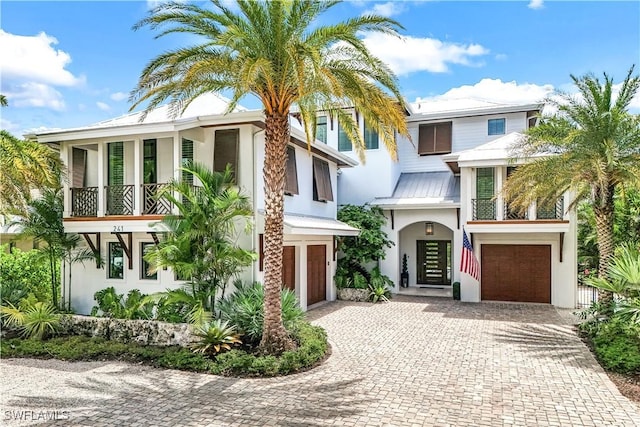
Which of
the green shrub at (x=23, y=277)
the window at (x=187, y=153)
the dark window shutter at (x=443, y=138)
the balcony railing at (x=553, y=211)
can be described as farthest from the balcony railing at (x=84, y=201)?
the dark window shutter at (x=443, y=138)

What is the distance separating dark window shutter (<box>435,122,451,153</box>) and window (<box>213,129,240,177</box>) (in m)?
13.2

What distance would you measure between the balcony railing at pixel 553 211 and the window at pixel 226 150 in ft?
38.4

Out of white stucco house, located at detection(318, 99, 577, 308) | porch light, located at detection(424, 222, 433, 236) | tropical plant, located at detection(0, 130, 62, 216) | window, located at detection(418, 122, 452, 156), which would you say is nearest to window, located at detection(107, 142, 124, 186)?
tropical plant, located at detection(0, 130, 62, 216)

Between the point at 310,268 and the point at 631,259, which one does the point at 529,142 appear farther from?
the point at 310,268

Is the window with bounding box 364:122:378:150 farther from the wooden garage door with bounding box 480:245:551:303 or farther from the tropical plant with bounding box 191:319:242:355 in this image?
the tropical plant with bounding box 191:319:242:355

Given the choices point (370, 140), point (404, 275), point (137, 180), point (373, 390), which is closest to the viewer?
point (373, 390)

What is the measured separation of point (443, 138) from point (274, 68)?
1553 cm

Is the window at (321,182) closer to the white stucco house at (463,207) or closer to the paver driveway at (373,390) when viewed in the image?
the white stucco house at (463,207)

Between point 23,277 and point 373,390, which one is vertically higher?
point 23,277

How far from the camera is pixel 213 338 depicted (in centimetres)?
1087

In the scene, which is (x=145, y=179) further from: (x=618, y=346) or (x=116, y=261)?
(x=618, y=346)

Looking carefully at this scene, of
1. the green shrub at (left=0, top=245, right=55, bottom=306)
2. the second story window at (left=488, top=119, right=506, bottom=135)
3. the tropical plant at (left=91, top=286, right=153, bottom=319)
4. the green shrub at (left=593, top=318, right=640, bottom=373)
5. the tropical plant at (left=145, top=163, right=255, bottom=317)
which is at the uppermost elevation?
the second story window at (left=488, top=119, right=506, bottom=135)

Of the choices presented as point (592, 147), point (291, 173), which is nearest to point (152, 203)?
point (291, 173)

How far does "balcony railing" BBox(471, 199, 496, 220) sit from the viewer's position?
61.7 ft
